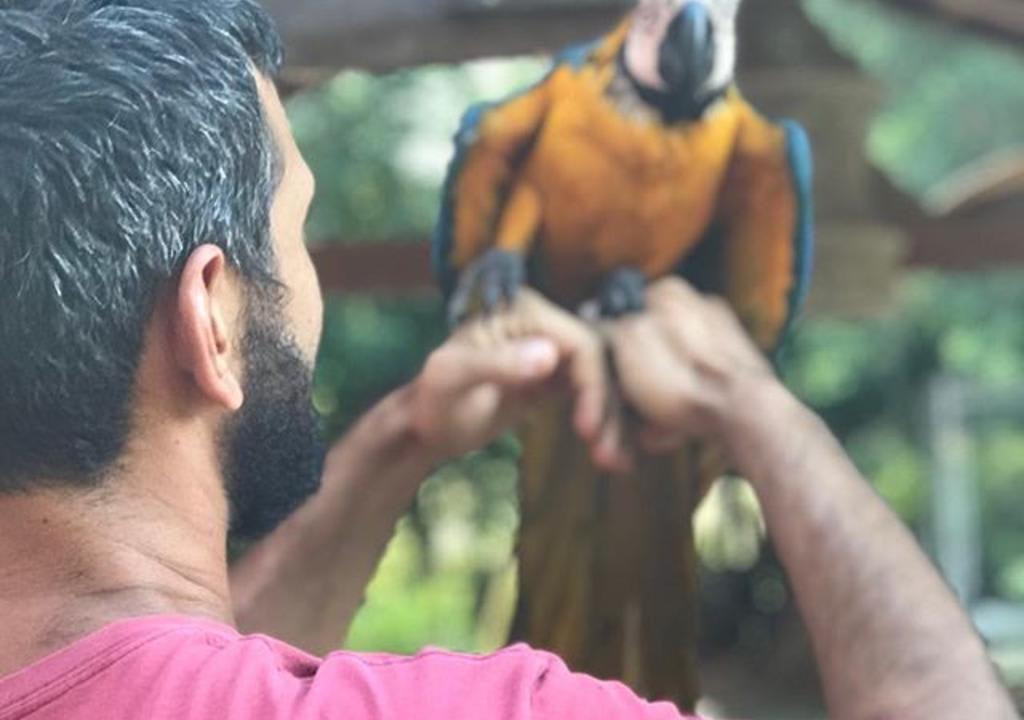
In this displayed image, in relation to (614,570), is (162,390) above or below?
above

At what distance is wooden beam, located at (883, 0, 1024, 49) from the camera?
4.97 feet

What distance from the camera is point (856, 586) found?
105 centimetres

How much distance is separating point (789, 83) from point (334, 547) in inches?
23.8

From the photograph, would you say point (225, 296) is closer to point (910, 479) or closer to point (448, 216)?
point (448, 216)

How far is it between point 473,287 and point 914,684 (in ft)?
2.19

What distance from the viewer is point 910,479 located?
1.51 meters

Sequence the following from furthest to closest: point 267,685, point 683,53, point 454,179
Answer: point 454,179 < point 683,53 < point 267,685

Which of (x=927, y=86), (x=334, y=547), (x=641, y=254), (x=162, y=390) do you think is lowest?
(x=334, y=547)

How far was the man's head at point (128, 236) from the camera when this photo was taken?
0.72 meters

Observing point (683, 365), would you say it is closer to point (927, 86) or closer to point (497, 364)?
point (497, 364)

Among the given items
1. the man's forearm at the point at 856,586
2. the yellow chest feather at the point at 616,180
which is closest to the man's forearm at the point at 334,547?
the yellow chest feather at the point at 616,180

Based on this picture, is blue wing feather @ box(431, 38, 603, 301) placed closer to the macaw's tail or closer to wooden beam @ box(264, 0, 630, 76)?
wooden beam @ box(264, 0, 630, 76)

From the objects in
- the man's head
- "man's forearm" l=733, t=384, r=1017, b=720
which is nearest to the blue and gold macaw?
"man's forearm" l=733, t=384, r=1017, b=720

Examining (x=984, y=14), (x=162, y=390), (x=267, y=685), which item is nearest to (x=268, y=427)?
(x=162, y=390)
